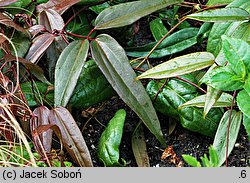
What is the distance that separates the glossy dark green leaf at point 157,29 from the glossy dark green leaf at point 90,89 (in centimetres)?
27

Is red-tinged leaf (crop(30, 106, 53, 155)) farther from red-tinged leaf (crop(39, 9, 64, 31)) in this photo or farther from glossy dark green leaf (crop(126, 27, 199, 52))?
glossy dark green leaf (crop(126, 27, 199, 52))

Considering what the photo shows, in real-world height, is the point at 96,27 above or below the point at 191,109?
above

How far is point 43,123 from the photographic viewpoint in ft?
4.35

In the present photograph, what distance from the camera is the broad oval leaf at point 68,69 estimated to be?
1.33m

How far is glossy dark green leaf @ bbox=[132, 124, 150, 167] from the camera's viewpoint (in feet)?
4.70

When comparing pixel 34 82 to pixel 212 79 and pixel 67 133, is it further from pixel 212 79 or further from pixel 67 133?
pixel 212 79

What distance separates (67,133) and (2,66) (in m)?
0.23

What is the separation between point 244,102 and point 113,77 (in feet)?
1.10

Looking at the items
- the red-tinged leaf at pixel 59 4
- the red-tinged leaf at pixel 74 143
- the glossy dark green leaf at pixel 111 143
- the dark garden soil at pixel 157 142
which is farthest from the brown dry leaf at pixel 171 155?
the red-tinged leaf at pixel 59 4

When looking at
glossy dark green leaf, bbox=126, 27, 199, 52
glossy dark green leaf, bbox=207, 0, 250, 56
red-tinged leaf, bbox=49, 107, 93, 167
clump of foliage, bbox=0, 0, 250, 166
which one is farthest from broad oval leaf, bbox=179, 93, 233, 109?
glossy dark green leaf, bbox=126, 27, 199, 52

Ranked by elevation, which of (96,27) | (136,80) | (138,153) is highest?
(96,27)

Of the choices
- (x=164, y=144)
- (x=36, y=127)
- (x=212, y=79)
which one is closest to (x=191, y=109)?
(x=164, y=144)
